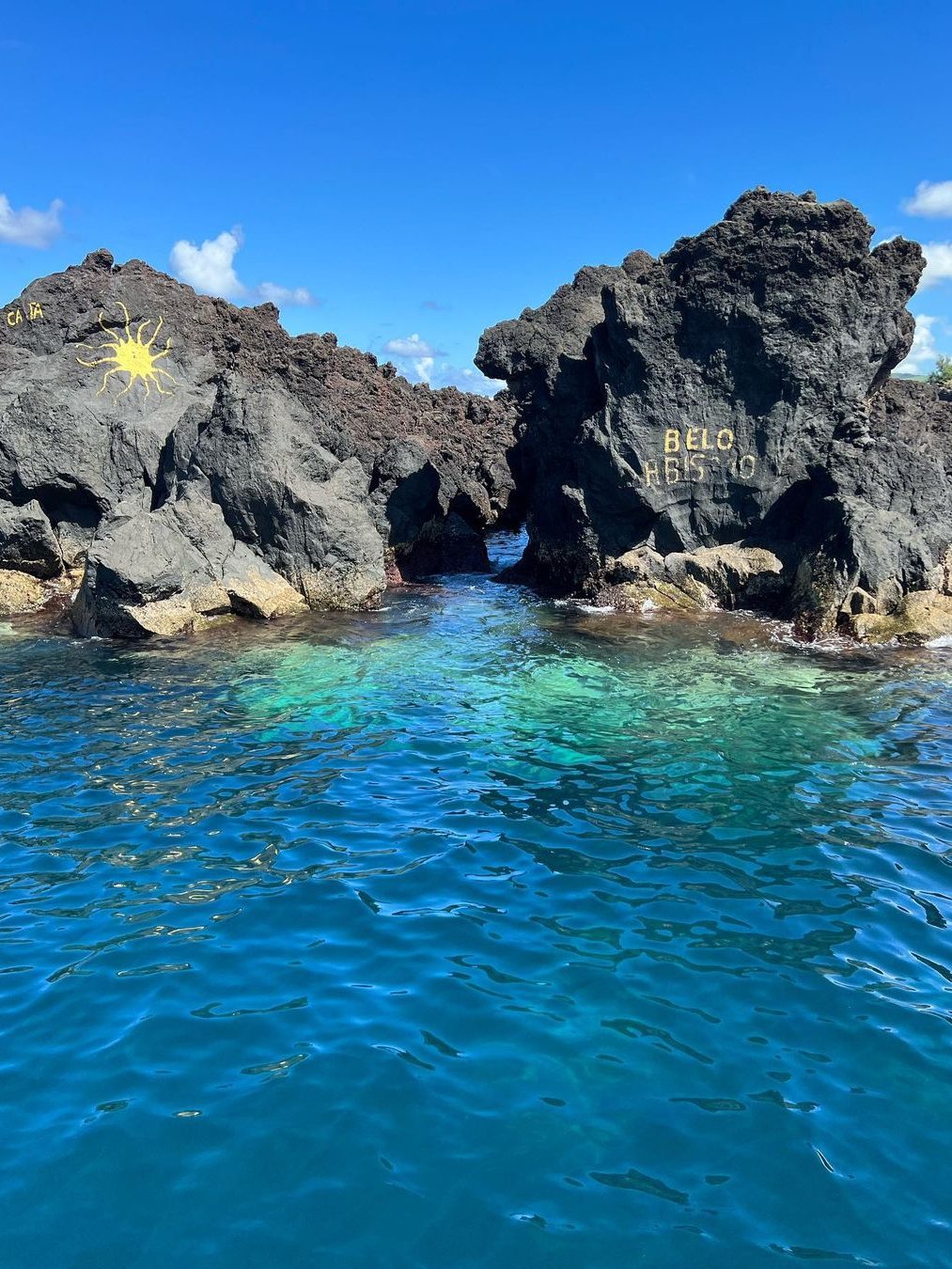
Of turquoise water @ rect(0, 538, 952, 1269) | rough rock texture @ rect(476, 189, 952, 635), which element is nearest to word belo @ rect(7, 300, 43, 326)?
rough rock texture @ rect(476, 189, 952, 635)

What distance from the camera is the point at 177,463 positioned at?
2020 cm

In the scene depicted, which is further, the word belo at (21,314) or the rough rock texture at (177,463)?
the word belo at (21,314)

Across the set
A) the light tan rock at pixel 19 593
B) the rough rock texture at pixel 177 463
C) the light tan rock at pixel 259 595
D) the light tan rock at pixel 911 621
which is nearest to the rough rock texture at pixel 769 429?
the light tan rock at pixel 911 621

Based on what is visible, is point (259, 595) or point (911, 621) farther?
point (259, 595)

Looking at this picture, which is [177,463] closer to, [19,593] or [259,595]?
[259,595]

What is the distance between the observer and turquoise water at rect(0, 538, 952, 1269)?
4715mm

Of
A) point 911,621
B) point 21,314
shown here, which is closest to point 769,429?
point 911,621

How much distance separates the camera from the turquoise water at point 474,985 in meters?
4.71

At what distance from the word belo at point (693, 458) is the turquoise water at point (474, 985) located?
8406mm

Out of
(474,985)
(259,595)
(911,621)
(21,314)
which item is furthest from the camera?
(21,314)

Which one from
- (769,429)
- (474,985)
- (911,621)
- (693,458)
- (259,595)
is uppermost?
(769,429)

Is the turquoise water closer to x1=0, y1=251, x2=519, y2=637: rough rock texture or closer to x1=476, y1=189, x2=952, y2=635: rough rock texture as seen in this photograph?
x1=0, y1=251, x2=519, y2=637: rough rock texture

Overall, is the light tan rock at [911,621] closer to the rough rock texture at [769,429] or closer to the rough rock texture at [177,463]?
A: the rough rock texture at [769,429]

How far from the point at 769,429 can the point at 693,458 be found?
64.0 inches
